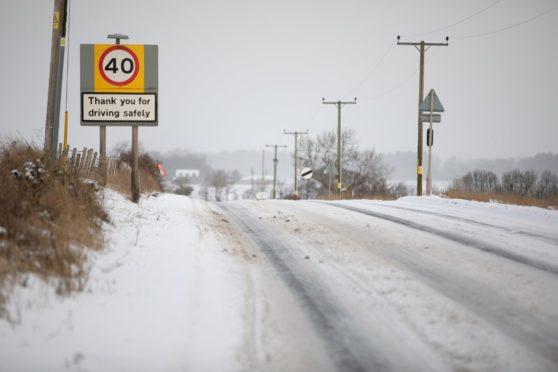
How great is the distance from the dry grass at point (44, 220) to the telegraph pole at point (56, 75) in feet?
5.97

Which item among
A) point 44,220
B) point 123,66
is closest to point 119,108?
point 123,66

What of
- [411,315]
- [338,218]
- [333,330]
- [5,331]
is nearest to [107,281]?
[5,331]

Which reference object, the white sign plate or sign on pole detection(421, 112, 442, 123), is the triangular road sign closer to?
sign on pole detection(421, 112, 442, 123)

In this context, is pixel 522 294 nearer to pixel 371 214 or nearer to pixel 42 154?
pixel 371 214

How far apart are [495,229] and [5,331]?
7592 mm

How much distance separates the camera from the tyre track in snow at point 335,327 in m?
3.16

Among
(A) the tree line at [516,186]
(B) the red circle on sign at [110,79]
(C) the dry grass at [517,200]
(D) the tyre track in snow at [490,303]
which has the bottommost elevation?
(D) the tyre track in snow at [490,303]

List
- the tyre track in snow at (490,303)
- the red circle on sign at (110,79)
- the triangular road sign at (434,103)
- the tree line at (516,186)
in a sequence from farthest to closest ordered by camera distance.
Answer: the triangular road sign at (434,103)
the tree line at (516,186)
the red circle on sign at (110,79)
the tyre track in snow at (490,303)

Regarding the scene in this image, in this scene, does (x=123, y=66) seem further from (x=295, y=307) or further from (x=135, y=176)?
(x=295, y=307)

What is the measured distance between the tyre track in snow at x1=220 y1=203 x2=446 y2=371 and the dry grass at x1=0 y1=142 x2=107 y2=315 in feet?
7.56

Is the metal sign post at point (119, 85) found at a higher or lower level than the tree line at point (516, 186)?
higher

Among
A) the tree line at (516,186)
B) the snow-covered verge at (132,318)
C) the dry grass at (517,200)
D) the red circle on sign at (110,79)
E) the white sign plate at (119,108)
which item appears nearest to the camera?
the snow-covered verge at (132,318)

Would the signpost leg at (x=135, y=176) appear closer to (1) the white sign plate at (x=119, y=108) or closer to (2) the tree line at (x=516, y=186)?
(1) the white sign plate at (x=119, y=108)

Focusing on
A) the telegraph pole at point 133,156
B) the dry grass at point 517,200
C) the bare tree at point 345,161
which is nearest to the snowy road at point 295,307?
the telegraph pole at point 133,156
